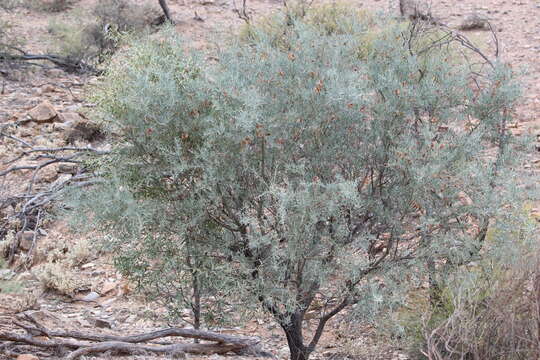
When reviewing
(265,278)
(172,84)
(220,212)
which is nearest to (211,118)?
(172,84)

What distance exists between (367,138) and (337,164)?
285 millimetres

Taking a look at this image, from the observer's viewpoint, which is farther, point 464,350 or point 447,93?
point 447,93

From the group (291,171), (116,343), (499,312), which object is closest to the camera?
(499,312)

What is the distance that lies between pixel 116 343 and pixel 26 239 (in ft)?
12.9

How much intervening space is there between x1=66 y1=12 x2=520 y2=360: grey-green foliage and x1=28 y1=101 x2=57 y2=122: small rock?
5689mm

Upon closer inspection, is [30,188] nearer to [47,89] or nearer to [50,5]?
[47,89]

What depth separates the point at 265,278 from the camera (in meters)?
4.84

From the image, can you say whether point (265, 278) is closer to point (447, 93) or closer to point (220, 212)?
point (220, 212)

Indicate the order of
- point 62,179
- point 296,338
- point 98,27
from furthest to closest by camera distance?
point 98,27 < point 62,179 < point 296,338

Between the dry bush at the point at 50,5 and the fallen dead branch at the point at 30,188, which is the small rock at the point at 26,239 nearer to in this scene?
the fallen dead branch at the point at 30,188

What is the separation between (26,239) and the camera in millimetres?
8250

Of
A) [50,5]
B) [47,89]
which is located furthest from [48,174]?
[50,5]

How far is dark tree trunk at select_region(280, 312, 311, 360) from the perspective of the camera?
5.32 meters

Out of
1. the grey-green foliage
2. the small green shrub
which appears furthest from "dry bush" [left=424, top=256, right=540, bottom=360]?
the grey-green foliage
